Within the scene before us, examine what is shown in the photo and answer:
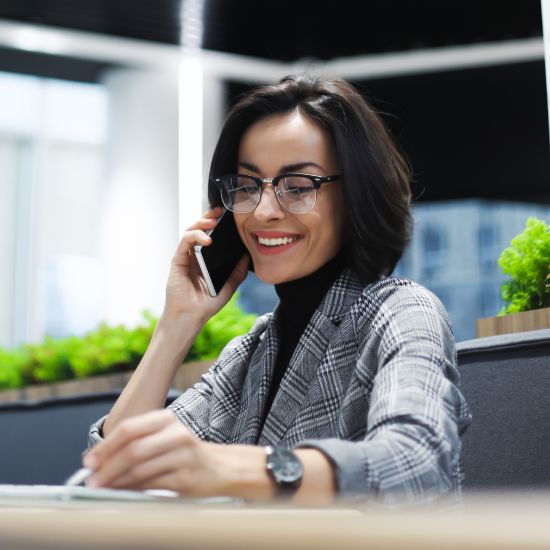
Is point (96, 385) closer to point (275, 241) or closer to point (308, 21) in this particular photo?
point (275, 241)

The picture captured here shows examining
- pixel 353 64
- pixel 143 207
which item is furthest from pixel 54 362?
pixel 353 64

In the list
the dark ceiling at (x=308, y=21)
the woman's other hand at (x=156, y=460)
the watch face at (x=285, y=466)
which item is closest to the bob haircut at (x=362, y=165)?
the watch face at (x=285, y=466)

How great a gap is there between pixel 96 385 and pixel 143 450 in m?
2.42

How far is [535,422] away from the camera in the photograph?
5.63ft

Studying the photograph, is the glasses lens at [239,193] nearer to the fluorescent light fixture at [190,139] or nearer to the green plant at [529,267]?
the green plant at [529,267]

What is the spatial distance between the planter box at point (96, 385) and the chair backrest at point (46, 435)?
0.10m

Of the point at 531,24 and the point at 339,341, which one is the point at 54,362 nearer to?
the point at 339,341

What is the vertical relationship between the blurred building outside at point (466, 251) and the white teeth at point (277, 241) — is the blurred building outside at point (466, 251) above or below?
above

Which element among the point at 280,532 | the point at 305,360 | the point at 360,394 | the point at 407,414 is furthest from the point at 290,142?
the point at 280,532

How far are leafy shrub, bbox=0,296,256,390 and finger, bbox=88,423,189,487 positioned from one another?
6.50ft

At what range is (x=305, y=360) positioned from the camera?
1.67 m

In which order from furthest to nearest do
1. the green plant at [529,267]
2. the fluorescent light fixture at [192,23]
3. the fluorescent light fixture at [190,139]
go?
the fluorescent light fixture at [190,139]
the fluorescent light fixture at [192,23]
the green plant at [529,267]

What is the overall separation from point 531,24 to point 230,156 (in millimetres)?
6003

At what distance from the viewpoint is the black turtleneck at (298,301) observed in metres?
1.80
